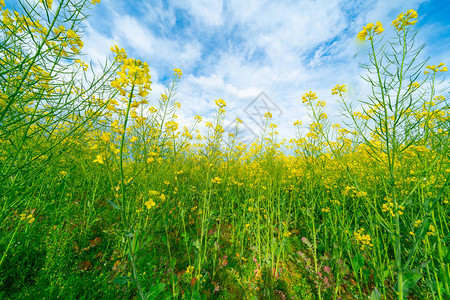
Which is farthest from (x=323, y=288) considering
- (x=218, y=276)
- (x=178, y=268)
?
(x=178, y=268)

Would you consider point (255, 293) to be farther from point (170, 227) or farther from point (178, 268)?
point (170, 227)

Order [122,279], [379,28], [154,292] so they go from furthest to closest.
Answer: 1. [379,28]
2. [154,292]
3. [122,279]

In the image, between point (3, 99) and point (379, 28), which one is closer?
point (3, 99)

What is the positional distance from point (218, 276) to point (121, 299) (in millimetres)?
1016

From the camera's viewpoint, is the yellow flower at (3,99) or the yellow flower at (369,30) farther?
the yellow flower at (369,30)

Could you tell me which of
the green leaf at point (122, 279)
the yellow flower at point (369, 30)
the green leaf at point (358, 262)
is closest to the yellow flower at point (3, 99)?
the green leaf at point (122, 279)

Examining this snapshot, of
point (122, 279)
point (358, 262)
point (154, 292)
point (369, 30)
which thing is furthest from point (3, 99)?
point (358, 262)

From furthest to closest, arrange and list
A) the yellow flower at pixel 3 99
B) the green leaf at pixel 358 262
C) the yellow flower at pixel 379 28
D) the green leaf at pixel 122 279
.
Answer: the green leaf at pixel 358 262 → the yellow flower at pixel 379 28 → the yellow flower at pixel 3 99 → the green leaf at pixel 122 279

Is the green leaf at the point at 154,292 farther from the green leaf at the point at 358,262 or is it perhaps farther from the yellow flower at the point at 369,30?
the yellow flower at the point at 369,30

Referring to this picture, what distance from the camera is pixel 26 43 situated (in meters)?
1.45

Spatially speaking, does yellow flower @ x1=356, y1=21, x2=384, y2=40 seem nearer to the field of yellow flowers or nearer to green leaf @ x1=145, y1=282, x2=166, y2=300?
the field of yellow flowers

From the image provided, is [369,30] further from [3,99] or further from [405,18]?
[3,99]

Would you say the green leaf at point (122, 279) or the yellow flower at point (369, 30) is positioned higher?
the yellow flower at point (369, 30)

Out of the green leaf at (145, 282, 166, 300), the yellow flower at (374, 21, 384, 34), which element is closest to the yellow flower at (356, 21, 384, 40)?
the yellow flower at (374, 21, 384, 34)
